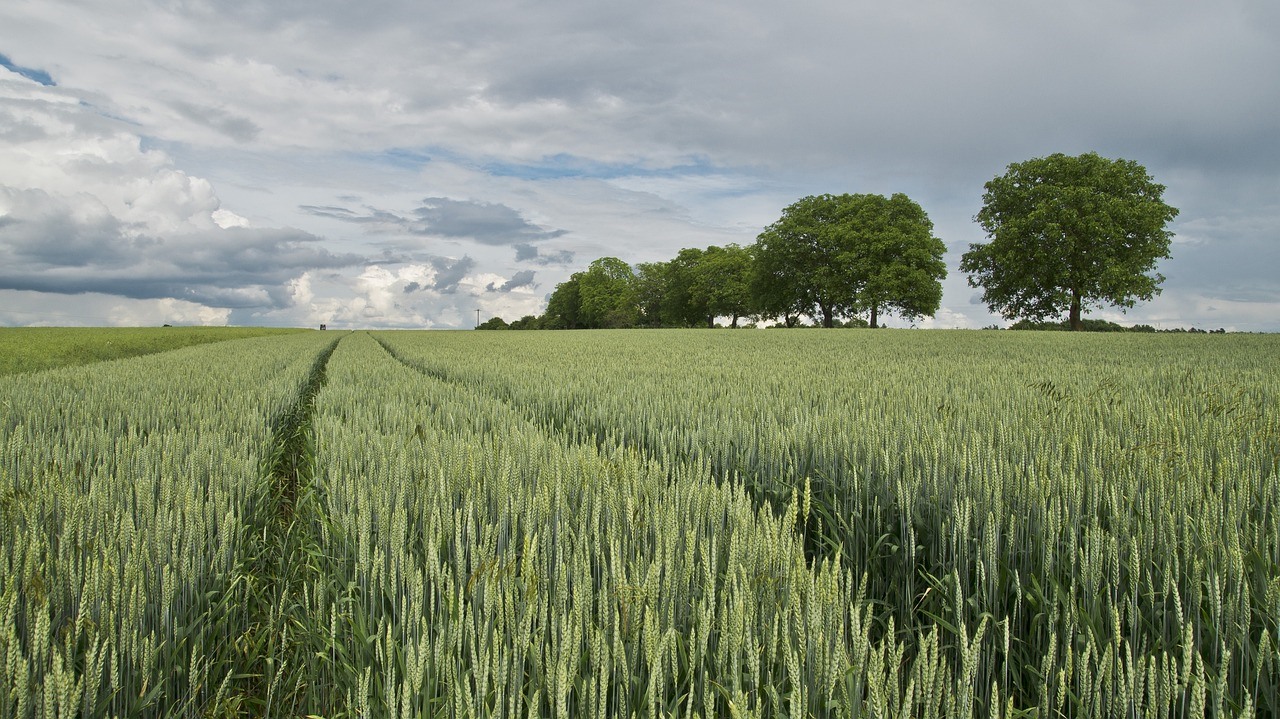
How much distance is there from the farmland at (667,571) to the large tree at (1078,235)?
36.2m

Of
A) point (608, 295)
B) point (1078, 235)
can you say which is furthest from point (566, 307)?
point (1078, 235)

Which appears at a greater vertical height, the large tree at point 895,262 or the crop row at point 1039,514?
the large tree at point 895,262

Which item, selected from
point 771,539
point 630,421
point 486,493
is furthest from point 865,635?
point 630,421

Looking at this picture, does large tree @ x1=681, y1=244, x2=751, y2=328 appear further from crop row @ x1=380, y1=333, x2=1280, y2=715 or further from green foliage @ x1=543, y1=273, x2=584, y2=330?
crop row @ x1=380, y1=333, x2=1280, y2=715

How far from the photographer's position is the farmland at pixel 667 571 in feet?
4.98

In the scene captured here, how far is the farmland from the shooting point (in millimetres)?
1518

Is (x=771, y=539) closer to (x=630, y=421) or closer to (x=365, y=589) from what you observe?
(x=365, y=589)

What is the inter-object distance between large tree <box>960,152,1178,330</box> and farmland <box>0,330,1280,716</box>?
36171mm

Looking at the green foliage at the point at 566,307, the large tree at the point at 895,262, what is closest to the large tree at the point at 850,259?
the large tree at the point at 895,262

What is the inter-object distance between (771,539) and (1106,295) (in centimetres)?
4192

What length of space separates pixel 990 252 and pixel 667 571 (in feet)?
142

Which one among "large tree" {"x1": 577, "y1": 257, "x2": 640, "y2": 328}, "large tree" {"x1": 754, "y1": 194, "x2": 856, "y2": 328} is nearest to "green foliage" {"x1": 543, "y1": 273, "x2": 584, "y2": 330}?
"large tree" {"x1": 577, "y1": 257, "x2": 640, "y2": 328}

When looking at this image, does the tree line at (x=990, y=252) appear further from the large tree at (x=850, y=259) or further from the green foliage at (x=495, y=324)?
the green foliage at (x=495, y=324)

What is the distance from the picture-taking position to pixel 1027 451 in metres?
3.58
